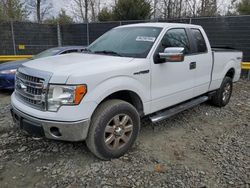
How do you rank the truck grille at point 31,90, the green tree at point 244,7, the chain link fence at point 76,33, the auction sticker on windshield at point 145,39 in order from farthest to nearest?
the green tree at point 244,7, the chain link fence at point 76,33, the auction sticker on windshield at point 145,39, the truck grille at point 31,90

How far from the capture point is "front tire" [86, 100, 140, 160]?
111 inches

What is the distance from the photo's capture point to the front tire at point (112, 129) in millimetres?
2820

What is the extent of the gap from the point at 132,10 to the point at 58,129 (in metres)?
13.8

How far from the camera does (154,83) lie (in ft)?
11.3

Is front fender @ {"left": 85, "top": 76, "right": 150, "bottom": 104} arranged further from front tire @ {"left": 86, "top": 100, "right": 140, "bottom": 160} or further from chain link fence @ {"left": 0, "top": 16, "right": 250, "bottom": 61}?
chain link fence @ {"left": 0, "top": 16, "right": 250, "bottom": 61}

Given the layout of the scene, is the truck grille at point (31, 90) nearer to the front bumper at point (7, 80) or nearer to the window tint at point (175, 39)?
the window tint at point (175, 39)

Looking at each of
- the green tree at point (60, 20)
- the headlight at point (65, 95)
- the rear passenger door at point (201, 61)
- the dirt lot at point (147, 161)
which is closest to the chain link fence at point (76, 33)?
the green tree at point (60, 20)

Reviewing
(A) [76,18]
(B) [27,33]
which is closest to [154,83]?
(B) [27,33]

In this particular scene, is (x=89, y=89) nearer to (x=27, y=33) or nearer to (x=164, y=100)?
(x=164, y=100)

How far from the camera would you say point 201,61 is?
4.39 meters

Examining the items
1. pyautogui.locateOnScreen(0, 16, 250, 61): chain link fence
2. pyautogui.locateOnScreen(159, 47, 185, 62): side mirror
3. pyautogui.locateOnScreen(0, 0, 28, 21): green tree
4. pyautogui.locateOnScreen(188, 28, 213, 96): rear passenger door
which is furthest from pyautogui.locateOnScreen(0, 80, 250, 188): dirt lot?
pyautogui.locateOnScreen(0, 0, 28, 21): green tree

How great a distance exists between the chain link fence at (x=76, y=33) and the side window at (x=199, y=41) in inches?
231

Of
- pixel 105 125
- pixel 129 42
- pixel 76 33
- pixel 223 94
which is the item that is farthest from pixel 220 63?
pixel 76 33

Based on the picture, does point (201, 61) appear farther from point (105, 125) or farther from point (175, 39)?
point (105, 125)
